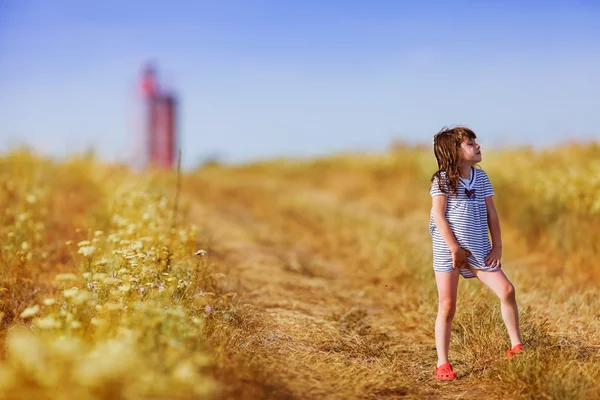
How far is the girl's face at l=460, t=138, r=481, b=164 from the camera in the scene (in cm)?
327

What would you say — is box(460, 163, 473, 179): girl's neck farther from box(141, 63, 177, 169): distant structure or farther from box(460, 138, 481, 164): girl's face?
box(141, 63, 177, 169): distant structure

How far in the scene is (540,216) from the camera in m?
6.91

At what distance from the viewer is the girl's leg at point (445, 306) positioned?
327 centimetres

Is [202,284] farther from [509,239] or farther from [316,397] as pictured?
[509,239]

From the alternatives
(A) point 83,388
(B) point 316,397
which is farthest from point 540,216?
(A) point 83,388

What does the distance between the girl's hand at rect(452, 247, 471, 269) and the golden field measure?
1.89 feet

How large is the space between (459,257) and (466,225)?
0.60ft

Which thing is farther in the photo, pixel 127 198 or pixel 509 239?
pixel 509 239

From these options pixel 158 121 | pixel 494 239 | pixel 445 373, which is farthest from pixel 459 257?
pixel 158 121

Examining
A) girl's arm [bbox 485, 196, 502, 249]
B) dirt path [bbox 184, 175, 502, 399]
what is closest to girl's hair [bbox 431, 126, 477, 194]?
girl's arm [bbox 485, 196, 502, 249]

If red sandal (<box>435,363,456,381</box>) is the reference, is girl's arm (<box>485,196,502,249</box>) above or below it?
above

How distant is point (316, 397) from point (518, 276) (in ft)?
10.3

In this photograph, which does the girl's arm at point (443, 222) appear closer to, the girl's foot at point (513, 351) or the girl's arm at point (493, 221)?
the girl's arm at point (493, 221)

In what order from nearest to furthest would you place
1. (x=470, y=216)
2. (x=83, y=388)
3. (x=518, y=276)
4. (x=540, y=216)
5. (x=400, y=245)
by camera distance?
1. (x=83, y=388)
2. (x=470, y=216)
3. (x=518, y=276)
4. (x=400, y=245)
5. (x=540, y=216)
